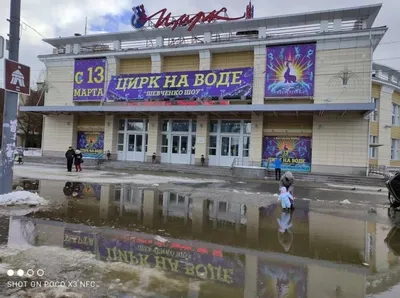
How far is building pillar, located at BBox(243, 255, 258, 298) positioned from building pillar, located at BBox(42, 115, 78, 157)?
29697 mm

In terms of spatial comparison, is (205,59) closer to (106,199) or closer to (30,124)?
(106,199)

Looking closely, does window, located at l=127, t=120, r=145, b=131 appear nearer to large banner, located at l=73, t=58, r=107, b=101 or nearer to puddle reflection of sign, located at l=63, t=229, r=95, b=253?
large banner, located at l=73, t=58, r=107, b=101

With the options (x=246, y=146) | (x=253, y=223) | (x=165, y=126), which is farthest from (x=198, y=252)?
(x=165, y=126)

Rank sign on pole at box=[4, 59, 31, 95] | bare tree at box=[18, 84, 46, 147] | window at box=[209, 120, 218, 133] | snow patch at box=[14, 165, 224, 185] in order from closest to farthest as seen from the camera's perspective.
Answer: sign on pole at box=[4, 59, 31, 95]
snow patch at box=[14, 165, 224, 185]
window at box=[209, 120, 218, 133]
bare tree at box=[18, 84, 46, 147]

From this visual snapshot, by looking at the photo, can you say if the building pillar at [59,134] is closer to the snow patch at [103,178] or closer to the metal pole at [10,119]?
the snow patch at [103,178]

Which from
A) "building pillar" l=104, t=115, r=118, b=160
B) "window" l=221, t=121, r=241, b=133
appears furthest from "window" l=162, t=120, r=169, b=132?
"window" l=221, t=121, r=241, b=133

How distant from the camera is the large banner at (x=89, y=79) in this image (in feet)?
101

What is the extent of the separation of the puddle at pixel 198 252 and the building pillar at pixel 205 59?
64.4 feet

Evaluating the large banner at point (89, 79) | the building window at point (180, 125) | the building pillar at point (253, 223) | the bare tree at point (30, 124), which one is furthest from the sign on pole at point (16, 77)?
the bare tree at point (30, 124)

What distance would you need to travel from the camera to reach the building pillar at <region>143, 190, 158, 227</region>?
806 centimetres

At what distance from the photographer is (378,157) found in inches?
1201

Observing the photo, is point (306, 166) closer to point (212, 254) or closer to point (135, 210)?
point (135, 210)

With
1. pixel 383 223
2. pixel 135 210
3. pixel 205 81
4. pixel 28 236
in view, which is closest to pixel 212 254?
pixel 28 236

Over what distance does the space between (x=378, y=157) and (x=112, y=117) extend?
2405 cm
